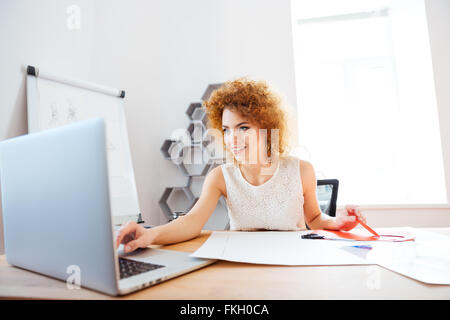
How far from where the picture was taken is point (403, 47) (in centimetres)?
265

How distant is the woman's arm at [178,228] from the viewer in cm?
64

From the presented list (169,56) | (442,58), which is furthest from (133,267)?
(442,58)

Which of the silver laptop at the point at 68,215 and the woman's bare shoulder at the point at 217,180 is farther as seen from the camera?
the woman's bare shoulder at the point at 217,180

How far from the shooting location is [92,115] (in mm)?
1804

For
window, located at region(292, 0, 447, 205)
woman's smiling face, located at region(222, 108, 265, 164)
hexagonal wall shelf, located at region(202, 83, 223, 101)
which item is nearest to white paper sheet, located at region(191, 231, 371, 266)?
woman's smiling face, located at region(222, 108, 265, 164)

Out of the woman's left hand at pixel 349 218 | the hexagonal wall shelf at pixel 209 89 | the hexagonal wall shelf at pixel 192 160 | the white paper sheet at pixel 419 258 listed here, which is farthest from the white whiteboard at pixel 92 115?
the white paper sheet at pixel 419 258

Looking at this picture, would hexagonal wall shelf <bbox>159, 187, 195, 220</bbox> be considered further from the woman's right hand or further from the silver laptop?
the silver laptop

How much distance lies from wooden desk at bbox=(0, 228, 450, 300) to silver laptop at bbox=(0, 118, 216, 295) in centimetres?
2

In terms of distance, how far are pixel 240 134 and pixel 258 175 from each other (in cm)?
26

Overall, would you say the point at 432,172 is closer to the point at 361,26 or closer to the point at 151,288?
the point at 361,26

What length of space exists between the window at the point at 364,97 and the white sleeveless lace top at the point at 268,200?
155 cm

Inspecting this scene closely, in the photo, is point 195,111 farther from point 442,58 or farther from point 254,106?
point 442,58

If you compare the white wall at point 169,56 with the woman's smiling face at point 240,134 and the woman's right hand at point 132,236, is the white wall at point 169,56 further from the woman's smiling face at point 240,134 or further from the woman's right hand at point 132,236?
the woman's right hand at point 132,236

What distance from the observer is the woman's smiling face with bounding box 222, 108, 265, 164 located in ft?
3.93
